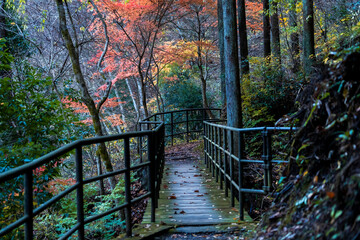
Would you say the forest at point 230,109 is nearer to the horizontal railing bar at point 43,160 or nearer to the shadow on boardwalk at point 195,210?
the shadow on boardwalk at point 195,210

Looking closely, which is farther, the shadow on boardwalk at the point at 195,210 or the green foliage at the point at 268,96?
the green foliage at the point at 268,96

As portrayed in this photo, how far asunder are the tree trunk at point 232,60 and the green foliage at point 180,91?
11.1 m

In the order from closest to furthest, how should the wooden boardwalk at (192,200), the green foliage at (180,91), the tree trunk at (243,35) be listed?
the wooden boardwalk at (192,200) → the tree trunk at (243,35) → the green foliage at (180,91)

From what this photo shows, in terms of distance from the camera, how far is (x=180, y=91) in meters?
18.4

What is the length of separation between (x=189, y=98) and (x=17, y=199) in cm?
1439

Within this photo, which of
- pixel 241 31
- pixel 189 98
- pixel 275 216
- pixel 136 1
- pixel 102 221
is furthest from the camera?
pixel 189 98

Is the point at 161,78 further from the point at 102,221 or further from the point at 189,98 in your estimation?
Result: the point at 102,221

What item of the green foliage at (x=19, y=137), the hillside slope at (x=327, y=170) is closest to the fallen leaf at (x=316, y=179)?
the hillside slope at (x=327, y=170)

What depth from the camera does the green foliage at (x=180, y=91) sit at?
60.2 ft

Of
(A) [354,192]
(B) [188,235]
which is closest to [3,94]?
(B) [188,235]

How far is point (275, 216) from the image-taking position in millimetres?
2613

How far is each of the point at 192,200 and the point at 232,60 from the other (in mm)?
3424

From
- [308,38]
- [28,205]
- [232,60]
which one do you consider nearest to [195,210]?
[28,205]

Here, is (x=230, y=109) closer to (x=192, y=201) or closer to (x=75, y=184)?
(x=192, y=201)
